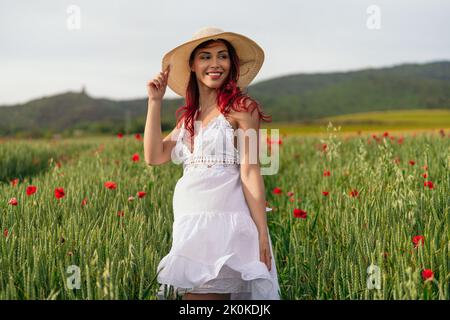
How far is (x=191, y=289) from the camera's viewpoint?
8.00 feet

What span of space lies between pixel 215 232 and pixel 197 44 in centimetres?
97

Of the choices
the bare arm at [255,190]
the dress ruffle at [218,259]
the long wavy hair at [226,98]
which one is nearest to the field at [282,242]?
the dress ruffle at [218,259]

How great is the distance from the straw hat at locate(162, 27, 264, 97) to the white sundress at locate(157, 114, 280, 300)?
0.42 meters

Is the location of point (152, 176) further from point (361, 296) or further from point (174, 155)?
Answer: point (361, 296)

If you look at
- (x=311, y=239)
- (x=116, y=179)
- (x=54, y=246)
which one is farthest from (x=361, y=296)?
(x=116, y=179)

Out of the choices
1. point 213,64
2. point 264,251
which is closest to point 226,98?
point 213,64

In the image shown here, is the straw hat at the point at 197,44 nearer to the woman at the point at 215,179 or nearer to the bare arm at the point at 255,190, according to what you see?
the woman at the point at 215,179

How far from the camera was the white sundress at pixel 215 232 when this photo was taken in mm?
2379

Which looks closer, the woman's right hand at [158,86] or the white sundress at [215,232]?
the white sundress at [215,232]

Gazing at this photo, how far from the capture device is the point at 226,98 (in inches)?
102

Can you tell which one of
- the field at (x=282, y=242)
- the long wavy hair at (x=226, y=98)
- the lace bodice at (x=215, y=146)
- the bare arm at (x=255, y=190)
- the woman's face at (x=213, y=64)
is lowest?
the field at (x=282, y=242)

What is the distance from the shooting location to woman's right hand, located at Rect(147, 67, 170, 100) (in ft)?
8.61

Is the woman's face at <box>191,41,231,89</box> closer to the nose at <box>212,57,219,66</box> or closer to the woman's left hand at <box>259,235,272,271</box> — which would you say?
the nose at <box>212,57,219,66</box>

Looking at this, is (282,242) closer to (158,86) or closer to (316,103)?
(158,86)
